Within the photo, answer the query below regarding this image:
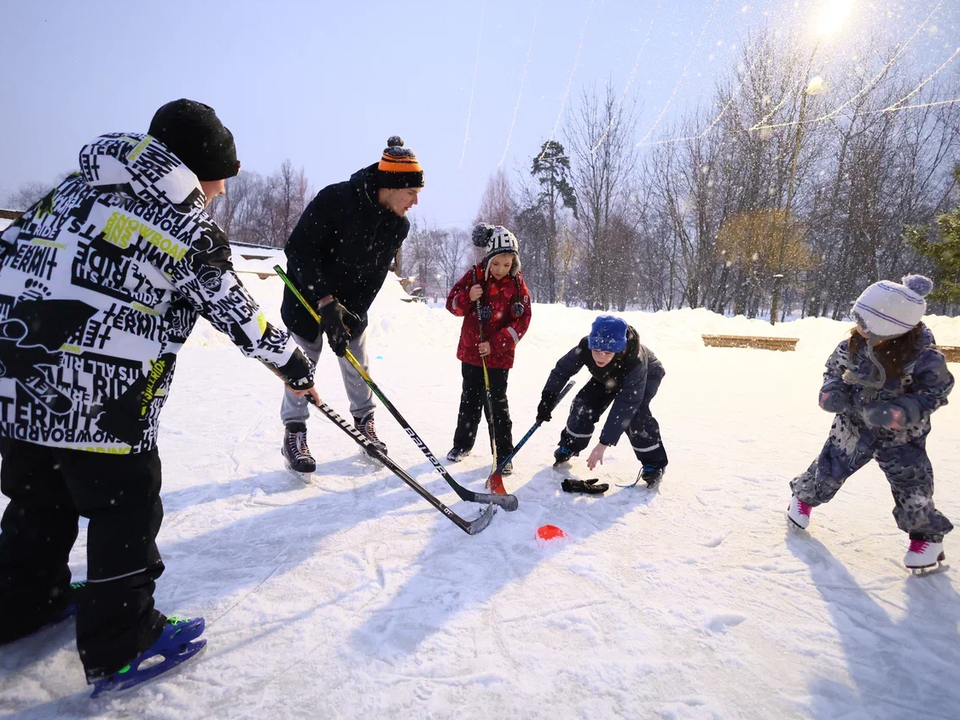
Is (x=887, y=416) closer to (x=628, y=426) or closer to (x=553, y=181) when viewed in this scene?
(x=628, y=426)

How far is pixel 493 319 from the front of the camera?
383cm

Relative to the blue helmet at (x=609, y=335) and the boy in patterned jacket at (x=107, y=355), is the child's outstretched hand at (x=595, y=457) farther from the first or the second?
the boy in patterned jacket at (x=107, y=355)

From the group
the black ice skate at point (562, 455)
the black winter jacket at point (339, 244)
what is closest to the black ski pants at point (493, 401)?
the black ice skate at point (562, 455)

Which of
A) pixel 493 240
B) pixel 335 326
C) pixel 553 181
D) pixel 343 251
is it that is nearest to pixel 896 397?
pixel 493 240

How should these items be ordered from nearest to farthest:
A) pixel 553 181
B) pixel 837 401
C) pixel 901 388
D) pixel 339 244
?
pixel 901 388, pixel 837 401, pixel 339 244, pixel 553 181

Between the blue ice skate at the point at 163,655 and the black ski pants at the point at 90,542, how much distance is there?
0.14ft

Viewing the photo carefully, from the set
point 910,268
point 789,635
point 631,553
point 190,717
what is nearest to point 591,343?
point 631,553

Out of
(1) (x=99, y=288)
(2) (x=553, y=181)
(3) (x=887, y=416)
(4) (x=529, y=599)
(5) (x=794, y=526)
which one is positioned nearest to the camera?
(1) (x=99, y=288)

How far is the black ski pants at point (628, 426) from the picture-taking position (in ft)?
11.7

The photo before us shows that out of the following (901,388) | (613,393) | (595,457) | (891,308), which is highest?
(891,308)

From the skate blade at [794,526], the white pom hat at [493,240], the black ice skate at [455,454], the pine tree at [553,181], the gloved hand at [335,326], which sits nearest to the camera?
the skate blade at [794,526]

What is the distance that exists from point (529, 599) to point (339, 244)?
2459mm

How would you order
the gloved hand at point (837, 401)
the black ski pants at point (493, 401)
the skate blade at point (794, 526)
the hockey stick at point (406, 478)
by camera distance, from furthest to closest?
the black ski pants at point (493, 401)
the skate blade at point (794, 526)
the gloved hand at point (837, 401)
the hockey stick at point (406, 478)

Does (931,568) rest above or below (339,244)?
below
